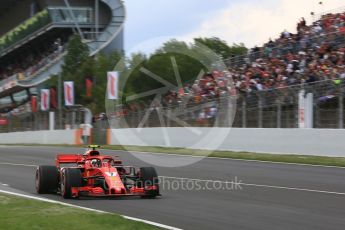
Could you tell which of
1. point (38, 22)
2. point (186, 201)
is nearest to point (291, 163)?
point (186, 201)

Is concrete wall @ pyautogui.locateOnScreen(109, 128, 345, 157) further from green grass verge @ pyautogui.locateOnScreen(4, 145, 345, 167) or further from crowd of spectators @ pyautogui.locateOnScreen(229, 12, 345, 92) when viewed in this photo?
crowd of spectators @ pyautogui.locateOnScreen(229, 12, 345, 92)

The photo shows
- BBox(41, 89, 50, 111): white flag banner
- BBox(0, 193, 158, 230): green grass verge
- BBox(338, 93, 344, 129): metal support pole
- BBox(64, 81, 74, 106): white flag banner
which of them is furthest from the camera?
BBox(41, 89, 50, 111): white flag banner

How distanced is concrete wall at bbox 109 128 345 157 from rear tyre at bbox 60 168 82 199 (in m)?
11.1

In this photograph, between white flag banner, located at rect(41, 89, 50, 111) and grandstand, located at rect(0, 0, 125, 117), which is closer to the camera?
white flag banner, located at rect(41, 89, 50, 111)

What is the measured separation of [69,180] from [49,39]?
55.2 m

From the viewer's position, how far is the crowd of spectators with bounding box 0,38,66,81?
192 ft

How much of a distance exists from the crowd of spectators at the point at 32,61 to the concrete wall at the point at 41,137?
42.3 ft

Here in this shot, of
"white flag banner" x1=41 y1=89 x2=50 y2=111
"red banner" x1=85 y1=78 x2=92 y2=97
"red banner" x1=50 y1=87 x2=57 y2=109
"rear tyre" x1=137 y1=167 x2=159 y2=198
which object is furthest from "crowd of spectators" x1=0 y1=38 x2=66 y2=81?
"rear tyre" x1=137 y1=167 x2=159 y2=198

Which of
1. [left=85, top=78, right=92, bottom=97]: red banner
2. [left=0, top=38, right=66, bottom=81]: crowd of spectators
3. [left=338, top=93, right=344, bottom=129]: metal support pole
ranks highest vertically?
[left=0, top=38, right=66, bottom=81]: crowd of spectators

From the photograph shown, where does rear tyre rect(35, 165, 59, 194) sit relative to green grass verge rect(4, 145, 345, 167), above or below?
A: below

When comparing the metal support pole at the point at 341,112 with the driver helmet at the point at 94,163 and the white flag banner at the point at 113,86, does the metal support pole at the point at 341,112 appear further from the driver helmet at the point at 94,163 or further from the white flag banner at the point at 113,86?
the white flag banner at the point at 113,86

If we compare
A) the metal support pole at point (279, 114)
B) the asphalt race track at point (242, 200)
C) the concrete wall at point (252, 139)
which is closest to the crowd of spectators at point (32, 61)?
the concrete wall at point (252, 139)

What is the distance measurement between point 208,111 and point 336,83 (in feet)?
22.9

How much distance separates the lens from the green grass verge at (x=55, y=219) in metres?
Result: 7.72
